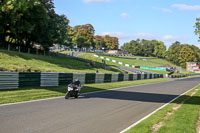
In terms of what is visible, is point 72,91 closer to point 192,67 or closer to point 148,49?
point 192,67

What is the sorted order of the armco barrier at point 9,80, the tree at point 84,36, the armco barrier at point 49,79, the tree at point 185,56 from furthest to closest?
1. the tree at point 185,56
2. the tree at point 84,36
3. the armco barrier at point 49,79
4. the armco barrier at point 9,80

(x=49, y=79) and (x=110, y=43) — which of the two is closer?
(x=49, y=79)

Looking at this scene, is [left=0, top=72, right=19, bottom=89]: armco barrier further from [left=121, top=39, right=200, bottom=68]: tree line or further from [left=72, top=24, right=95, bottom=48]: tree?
[left=121, top=39, right=200, bottom=68]: tree line

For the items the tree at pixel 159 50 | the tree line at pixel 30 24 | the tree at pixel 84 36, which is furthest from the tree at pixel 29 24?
the tree at pixel 159 50

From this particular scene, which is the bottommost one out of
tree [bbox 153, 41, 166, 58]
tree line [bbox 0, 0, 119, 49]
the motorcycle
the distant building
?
the motorcycle

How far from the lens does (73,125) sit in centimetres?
721

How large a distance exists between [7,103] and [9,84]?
4.44 meters

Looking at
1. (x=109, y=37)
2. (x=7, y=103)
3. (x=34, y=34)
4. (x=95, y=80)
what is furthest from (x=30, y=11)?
(x=109, y=37)

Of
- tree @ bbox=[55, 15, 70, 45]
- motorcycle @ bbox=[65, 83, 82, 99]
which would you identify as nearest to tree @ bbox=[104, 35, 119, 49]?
tree @ bbox=[55, 15, 70, 45]

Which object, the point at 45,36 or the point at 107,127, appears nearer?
the point at 107,127

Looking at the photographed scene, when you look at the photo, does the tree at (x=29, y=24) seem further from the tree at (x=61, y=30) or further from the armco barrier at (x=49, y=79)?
the armco barrier at (x=49, y=79)

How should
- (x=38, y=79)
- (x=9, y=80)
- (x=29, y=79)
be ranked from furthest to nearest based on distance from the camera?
1. (x=38, y=79)
2. (x=29, y=79)
3. (x=9, y=80)

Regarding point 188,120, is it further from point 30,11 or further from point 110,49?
point 110,49

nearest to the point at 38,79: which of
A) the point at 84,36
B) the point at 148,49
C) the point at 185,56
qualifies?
the point at 84,36
